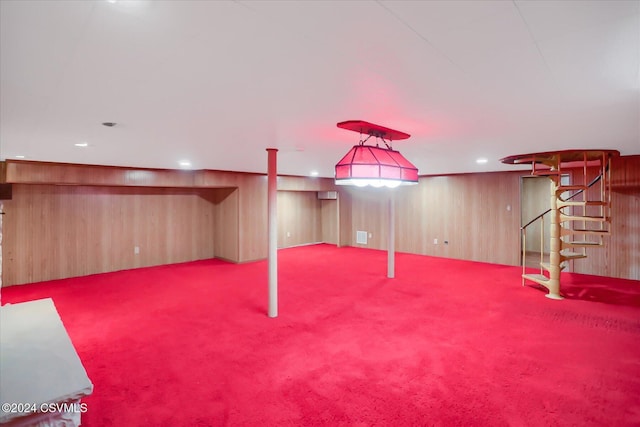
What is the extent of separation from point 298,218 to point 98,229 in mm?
5580

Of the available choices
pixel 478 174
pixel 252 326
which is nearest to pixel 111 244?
pixel 252 326

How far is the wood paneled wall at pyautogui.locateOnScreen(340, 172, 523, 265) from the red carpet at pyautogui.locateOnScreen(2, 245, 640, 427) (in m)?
2.01

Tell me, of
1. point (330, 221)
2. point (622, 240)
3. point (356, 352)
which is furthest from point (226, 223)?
point (622, 240)

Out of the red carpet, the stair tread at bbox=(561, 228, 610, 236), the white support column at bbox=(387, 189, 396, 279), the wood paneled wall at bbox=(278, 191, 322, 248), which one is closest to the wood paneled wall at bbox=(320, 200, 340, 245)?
the wood paneled wall at bbox=(278, 191, 322, 248)

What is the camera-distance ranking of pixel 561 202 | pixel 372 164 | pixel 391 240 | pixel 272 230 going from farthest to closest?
pixel 391 240 → pixel 561 202 → pixel 272 230 → pixel 372 164

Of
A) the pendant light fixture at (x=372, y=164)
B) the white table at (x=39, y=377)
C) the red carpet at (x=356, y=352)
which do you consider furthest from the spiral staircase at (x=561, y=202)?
Result: the white table at (x=39, y=377)

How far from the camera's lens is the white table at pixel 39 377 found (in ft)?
5.69

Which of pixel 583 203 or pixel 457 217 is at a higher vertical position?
pixel 583 203

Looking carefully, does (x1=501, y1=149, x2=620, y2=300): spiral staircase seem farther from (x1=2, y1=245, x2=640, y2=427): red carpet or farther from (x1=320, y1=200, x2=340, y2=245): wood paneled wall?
(x1=320, y1=200, x2=340, y2=245): wood paneled wall

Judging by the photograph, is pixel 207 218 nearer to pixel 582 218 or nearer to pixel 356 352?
pixel 356 352

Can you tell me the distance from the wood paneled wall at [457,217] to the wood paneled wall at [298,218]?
1885mm

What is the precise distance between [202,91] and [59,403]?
1.99m

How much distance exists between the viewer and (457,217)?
28.0 ft

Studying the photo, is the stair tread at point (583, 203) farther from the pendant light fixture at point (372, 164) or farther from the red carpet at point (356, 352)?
the pendant light fixture at point (372, 164)
